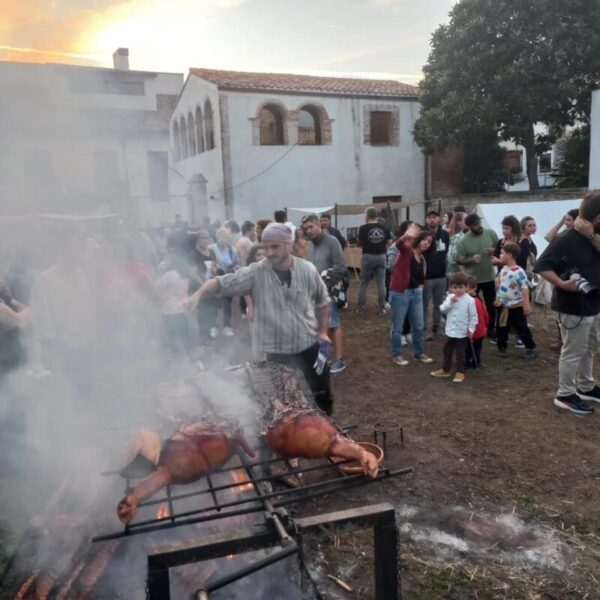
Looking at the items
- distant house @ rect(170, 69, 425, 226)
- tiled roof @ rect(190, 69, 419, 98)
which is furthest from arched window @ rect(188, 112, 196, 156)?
tiled roof @ rect(190, 69, 419, 98)

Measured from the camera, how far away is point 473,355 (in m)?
6.63

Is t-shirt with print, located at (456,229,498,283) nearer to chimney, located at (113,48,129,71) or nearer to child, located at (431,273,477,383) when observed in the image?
child, located at (431,273,477,383)

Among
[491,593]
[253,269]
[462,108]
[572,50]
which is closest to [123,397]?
[253,269]

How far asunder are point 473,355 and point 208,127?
699 inches

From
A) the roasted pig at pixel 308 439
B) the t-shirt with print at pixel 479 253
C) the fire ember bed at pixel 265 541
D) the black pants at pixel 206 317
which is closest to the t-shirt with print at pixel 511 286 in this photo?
the t-shirt with print at pixel 479 253

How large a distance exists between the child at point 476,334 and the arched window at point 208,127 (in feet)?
54.5

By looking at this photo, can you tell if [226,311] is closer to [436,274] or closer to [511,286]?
[436,274]

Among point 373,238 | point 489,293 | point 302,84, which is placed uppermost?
point 302,84

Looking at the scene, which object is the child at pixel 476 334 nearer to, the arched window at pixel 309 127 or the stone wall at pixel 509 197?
the stone wall at pixel 509 197

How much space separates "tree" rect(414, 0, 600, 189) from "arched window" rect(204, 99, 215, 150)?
8.58 m

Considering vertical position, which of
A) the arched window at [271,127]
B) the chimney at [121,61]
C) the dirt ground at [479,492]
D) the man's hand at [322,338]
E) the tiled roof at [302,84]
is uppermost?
the tiled roof at [302,84]

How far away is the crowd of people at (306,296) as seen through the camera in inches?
158

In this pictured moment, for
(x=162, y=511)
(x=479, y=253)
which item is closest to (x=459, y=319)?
(x=479, y=253)

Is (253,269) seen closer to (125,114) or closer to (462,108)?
(125,114)
